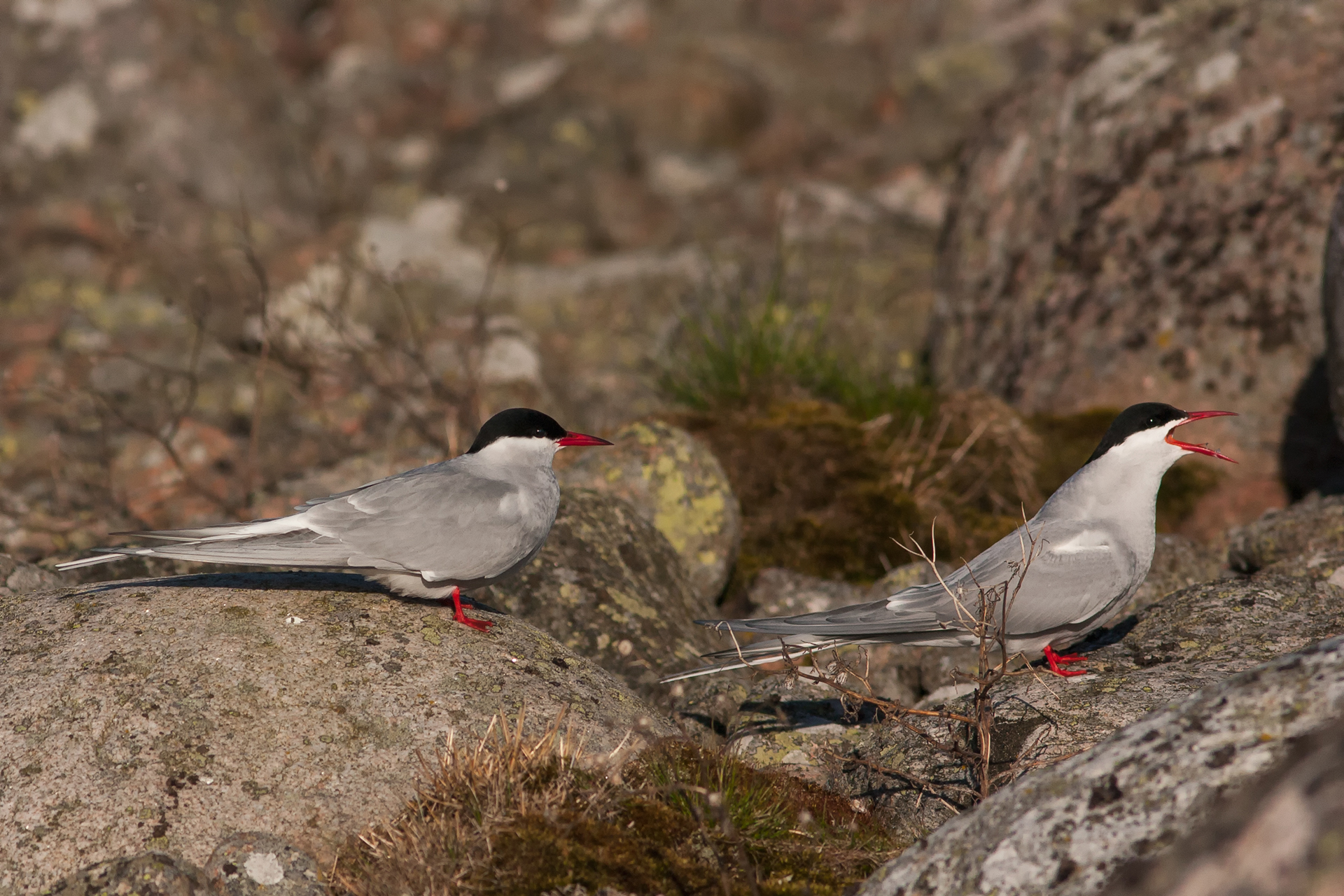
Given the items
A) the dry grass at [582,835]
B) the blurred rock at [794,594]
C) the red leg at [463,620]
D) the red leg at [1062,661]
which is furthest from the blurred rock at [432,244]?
the dry grass at [582,835]

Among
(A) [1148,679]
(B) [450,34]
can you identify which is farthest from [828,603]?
(B) [450,34]

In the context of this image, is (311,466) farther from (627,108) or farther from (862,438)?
(627,108)

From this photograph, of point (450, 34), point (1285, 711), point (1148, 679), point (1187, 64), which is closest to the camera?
point (1285, 711)

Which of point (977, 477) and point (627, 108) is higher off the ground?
point (627, 108)

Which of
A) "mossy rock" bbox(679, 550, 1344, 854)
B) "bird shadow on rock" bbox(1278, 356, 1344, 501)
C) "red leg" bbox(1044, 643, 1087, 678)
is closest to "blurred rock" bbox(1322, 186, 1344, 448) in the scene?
"bird shadow on rock" bbox(1278, 356, 1344, 501)

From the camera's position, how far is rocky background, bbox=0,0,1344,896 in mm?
3318

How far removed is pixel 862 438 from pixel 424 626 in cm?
393

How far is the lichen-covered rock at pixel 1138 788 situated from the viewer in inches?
92.5

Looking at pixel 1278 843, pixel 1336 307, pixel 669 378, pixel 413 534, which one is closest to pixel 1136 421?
pixel 1336 307

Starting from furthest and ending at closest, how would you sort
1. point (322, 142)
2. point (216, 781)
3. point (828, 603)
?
point (322, 142)
point (828, 603)
point (216, 781)

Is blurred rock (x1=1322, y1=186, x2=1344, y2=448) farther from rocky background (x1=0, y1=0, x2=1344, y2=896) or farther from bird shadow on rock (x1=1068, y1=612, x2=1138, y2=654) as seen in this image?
bird shadow on rock (x1=1068, y1=612, x2=1138, y2=654)

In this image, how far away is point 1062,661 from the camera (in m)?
4.39

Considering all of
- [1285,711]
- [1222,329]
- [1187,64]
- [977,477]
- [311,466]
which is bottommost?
[311,466]

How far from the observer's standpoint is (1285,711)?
7.76 feet
